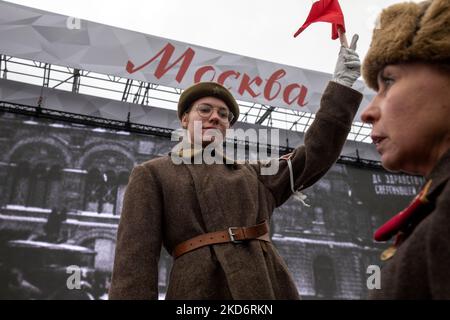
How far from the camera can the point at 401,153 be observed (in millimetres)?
919

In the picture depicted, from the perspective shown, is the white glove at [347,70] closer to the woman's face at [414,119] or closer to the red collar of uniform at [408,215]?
the woman's face at [414,119]

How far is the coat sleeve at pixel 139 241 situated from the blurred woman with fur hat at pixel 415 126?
0.82 m

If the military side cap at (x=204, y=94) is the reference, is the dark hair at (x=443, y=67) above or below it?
below

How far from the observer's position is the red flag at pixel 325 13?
5.48 feet

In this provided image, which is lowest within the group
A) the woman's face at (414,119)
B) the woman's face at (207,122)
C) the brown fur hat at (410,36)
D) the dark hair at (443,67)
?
the woman's face at (414,119)

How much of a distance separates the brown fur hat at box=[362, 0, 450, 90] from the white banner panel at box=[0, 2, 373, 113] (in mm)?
5785

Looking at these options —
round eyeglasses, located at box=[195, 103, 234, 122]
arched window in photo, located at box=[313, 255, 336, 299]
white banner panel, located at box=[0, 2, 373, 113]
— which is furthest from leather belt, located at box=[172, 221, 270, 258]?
arched window in photo, located at box=[313, 255, 336, 299]

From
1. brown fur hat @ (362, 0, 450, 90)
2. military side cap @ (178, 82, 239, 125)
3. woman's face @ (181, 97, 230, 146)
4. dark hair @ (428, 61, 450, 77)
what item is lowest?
dark hair @ (428, 61, 450, 77)

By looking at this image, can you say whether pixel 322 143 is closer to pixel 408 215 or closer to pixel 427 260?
pixel 408 215

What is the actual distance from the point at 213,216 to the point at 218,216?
2cm

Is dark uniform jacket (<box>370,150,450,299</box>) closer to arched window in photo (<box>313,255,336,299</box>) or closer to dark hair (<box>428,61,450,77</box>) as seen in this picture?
dark hair (<box>428,61,450,77</box>)

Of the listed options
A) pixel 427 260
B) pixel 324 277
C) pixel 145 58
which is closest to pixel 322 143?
pixel 427 260

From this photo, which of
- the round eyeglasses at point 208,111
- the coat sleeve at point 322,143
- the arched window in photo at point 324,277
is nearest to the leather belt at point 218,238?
the coat sleeve at point 322,143

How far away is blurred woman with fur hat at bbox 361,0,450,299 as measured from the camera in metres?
0.71
